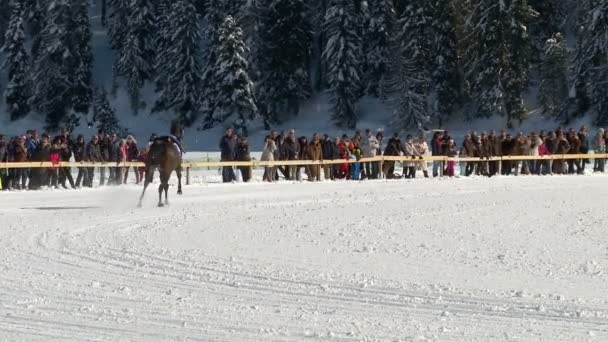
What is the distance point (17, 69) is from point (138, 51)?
9.91 meters

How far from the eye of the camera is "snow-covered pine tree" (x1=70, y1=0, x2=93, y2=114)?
7981 cm

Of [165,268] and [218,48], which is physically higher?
[218,48]

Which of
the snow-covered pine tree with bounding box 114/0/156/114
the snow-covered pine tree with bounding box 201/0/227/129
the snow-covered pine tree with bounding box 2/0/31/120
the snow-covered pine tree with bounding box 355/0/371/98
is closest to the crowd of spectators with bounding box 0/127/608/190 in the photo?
the snow-covered pine tree with bounding box 355/0/371/98

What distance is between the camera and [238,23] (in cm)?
7294

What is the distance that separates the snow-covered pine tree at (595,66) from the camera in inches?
2421

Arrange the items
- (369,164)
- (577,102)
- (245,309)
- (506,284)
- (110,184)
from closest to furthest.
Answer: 1. (245,309)
2. (506,284)
3. (110,184)
4. (369,164)
5. (577,102)

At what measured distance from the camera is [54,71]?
78.6 m

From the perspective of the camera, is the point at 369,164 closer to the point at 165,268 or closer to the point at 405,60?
the point at 165,268

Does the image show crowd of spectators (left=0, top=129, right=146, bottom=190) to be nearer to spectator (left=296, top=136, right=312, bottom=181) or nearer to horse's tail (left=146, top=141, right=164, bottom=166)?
spectator (left=296, top=136, right=312, bottom=181)

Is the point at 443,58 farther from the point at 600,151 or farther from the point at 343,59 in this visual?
the point at 600,151

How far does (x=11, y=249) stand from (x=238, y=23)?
59.4 m

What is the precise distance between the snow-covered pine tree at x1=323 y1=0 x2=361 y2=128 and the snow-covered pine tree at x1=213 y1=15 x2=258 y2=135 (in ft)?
18.7

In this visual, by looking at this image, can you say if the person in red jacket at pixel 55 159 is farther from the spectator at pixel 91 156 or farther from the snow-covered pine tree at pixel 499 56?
the snow-covered pine tree at pixel 499 56

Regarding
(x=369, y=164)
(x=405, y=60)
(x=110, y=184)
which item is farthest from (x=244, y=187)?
(x=405, y=60)
